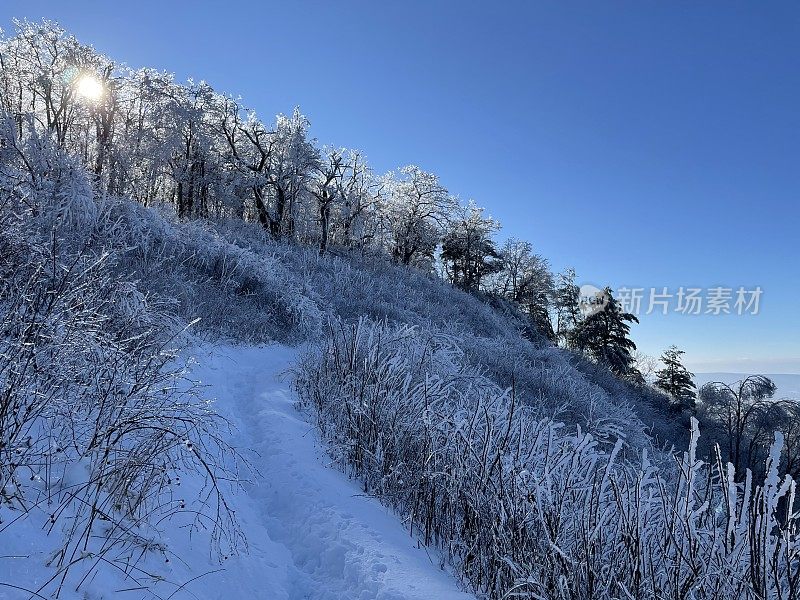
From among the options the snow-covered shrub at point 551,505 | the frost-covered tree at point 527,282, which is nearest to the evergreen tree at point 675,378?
the frost-covered tree at point 527,282

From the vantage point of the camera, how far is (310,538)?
356 cm

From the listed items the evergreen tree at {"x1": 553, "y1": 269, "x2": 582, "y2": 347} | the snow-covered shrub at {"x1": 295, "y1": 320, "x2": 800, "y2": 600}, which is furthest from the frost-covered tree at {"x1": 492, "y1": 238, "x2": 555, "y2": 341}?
the snow-covered shrub at {"x1": 295, "y1": 320, "x2": 800, "y2": 600}

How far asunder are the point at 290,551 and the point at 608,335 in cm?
3788

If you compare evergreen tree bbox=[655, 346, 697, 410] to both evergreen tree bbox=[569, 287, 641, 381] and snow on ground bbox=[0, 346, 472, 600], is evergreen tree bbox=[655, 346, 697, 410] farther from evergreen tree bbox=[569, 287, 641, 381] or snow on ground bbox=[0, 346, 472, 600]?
snow on ground bbox=[0, 346, 472, 600]

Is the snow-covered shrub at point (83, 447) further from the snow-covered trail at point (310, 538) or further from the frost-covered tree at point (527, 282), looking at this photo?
the frost-covered tree at point (527, 282)

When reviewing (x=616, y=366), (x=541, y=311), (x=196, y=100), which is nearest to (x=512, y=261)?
(x=541, y=311)

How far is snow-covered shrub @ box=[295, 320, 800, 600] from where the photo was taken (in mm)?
1909

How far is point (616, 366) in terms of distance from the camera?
36.1 meters

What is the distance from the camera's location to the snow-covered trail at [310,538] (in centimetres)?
287

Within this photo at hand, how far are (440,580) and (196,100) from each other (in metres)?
32.8

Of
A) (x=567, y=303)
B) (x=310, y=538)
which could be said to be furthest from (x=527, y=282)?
(x=310, y=538)

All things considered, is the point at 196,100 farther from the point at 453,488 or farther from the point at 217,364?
the point at 453,488

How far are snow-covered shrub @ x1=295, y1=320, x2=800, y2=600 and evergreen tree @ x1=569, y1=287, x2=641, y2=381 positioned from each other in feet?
113

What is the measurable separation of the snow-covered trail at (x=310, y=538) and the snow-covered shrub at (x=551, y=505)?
29 cm
